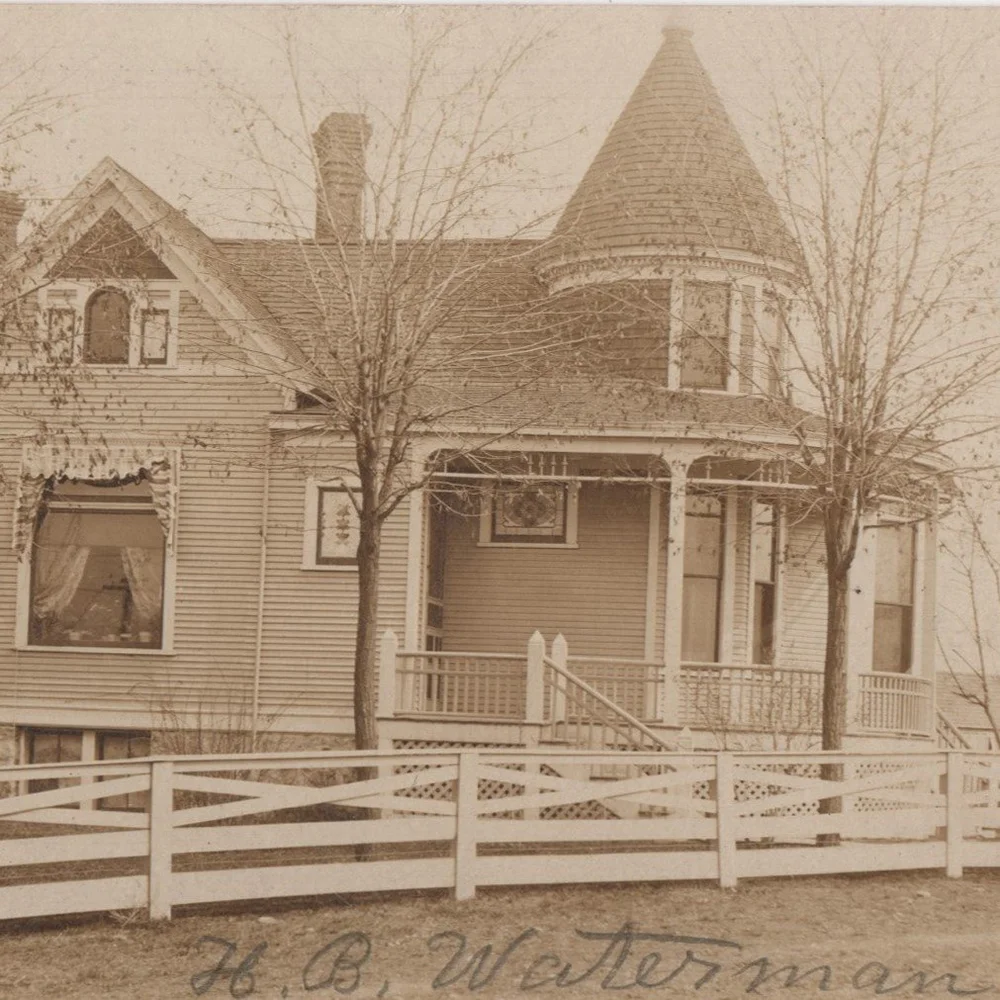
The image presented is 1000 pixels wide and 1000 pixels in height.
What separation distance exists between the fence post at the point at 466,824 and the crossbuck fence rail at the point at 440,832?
1 centimetres

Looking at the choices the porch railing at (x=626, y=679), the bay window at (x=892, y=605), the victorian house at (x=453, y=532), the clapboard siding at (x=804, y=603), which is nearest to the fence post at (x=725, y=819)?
the victorian house at (x=453, y=532)

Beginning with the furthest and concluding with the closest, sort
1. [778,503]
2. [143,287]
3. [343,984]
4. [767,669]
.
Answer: [778,503] → [767,669] → [143,287] → [343,984]

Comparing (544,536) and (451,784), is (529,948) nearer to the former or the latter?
(451,784)

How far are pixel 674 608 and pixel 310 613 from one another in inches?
167

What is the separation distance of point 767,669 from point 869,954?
300 inches

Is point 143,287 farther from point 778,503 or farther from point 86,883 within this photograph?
point 778,503

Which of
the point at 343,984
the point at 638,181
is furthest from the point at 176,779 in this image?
the point at 638,181

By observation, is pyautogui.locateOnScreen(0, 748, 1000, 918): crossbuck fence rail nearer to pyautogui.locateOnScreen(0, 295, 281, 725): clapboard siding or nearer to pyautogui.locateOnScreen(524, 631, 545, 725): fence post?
pyautogui.locateOnScreen(524, 631, 545, 725): fence post

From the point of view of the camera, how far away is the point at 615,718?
17.1 metres

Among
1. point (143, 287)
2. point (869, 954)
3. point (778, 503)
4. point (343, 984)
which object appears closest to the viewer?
point (343, 984)

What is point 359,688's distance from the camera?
14203 millimetres

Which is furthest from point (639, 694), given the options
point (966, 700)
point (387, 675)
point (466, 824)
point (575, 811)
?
point (966, 700)

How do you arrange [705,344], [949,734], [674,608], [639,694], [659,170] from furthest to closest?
→ [949,734] < [659,170] < [639,694] < [674,608] < [705,344]

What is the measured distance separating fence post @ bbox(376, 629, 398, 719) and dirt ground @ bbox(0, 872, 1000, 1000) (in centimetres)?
580
